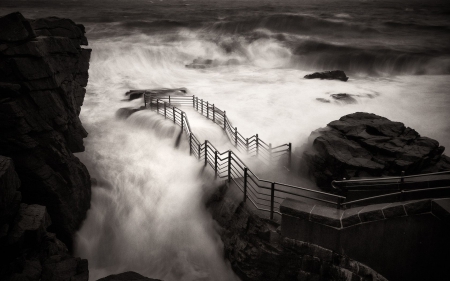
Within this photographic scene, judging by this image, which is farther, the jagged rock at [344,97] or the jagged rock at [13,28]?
the jagged rock at [344,97]

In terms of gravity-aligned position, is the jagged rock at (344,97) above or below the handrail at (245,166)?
below

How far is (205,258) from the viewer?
9430mm

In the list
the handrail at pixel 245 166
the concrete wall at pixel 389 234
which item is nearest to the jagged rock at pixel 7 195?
the handrail at pixel 245 166

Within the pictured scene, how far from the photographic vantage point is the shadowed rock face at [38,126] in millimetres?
8070

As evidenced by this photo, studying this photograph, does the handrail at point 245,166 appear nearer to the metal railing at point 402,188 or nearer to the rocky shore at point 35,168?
the metal railing at point 402,188

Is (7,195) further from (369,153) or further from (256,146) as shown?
(369,153)

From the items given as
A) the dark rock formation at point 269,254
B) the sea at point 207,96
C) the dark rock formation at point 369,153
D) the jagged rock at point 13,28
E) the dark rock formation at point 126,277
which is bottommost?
the sea at point 207,96

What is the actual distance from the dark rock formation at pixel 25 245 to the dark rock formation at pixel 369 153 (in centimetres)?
690

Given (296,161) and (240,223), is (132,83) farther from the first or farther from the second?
(240,223)

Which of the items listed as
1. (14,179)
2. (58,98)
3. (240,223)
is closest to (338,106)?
(240,223)

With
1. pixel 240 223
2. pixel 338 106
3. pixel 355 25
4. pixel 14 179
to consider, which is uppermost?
pixel 14 179

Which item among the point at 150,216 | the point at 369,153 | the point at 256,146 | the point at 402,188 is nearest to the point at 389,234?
the point at 402,188

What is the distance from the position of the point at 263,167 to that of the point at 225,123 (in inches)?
155

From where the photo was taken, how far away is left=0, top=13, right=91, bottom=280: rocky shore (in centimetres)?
Result: 692
